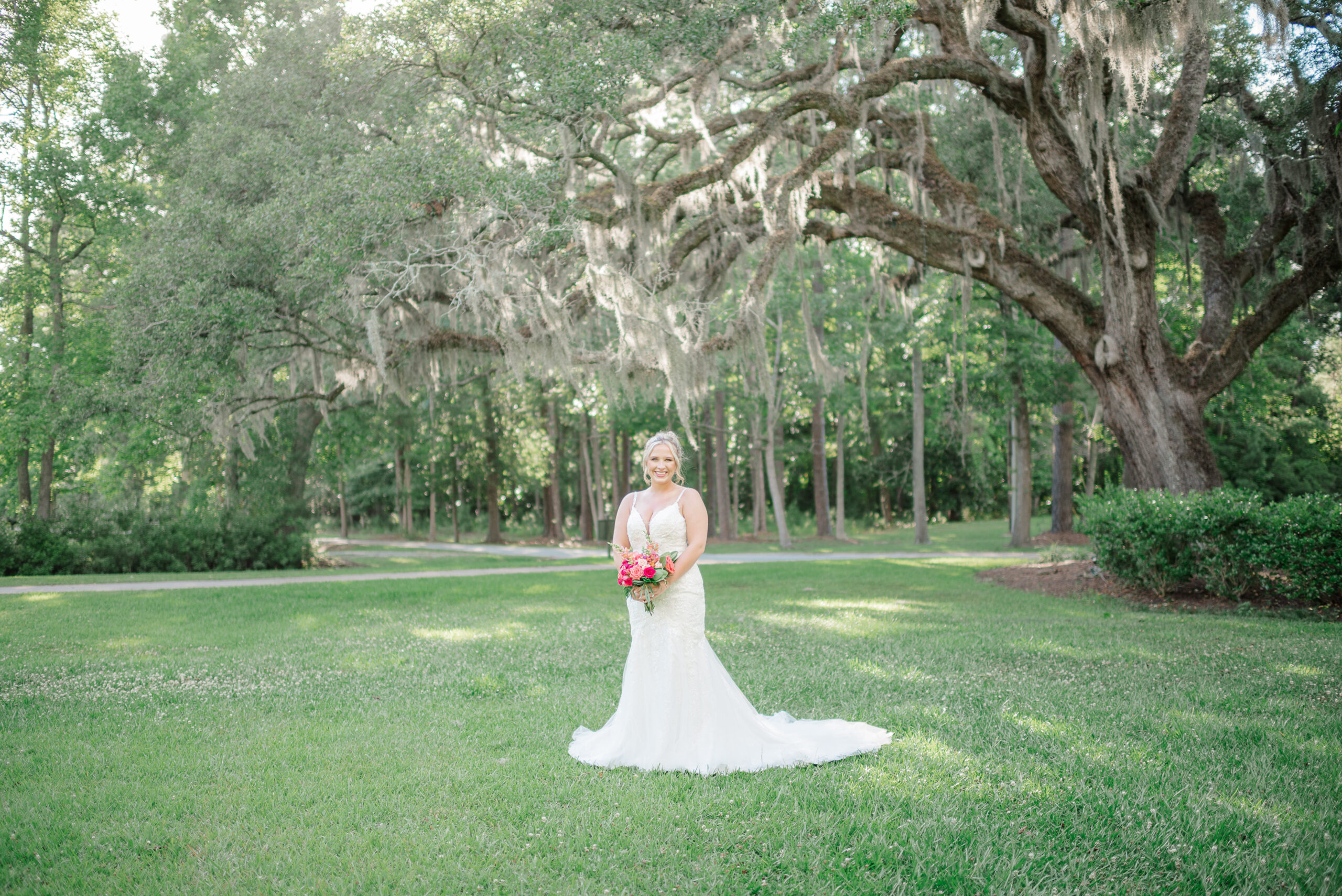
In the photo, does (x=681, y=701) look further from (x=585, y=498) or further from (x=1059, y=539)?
(x=585, y=498)

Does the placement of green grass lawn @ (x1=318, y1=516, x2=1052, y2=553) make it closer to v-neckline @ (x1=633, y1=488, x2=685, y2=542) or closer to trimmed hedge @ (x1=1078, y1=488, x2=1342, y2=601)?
trimmed hedge @ (x1=1078, y1=488, x2=1342, y2=601)

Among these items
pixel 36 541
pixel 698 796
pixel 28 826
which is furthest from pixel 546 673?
pixel 36 541

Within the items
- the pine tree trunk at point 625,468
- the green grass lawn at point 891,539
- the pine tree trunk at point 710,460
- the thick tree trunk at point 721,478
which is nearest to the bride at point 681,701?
the green grass lawn at point 891,539

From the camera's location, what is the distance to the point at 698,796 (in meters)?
4.03

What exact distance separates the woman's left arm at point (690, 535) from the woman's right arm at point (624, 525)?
362 mm

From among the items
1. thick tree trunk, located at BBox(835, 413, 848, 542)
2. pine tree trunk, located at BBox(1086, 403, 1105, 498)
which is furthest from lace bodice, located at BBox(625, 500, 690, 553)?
thick tree trunk, located at BBox(835, 413, 848, 542)

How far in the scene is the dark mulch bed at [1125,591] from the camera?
962 centimetres

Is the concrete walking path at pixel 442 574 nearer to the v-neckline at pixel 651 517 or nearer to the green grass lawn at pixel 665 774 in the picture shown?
the green grass lawn at pixel 665 774

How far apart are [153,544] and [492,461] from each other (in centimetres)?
1268

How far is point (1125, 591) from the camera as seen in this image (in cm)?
1159

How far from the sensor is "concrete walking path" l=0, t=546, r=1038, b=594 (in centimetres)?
1350

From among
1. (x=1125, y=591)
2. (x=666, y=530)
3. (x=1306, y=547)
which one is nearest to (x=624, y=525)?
(x=666, y=530)

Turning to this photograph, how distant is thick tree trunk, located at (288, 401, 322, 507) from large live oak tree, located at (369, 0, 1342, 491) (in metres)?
9.82

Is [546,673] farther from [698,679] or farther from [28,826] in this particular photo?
[28,826]
